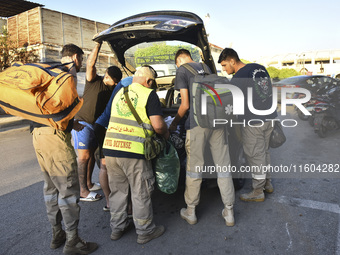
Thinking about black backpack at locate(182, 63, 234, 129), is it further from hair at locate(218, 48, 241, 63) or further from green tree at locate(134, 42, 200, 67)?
green tree at locate(134, 42, 200, 67)

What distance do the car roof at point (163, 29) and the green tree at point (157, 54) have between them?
12.7 inches

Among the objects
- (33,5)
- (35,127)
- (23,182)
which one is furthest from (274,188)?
(33,5)

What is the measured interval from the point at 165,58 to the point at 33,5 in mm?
15951

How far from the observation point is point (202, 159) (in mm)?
2916

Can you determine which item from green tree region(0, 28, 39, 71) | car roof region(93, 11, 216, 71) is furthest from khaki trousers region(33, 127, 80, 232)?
green tree region(0, 28, 39, 71)

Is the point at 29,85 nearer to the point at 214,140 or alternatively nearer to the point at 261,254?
the point at 214,140

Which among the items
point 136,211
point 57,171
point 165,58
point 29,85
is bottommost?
point 136,211

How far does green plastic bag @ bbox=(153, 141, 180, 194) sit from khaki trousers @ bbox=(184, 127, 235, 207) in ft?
0.81

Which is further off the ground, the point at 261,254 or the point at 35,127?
the point at 35,127

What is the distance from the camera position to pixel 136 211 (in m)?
2.59

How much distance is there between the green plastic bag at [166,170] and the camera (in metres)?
2.70

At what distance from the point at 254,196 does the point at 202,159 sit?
1.05 meters

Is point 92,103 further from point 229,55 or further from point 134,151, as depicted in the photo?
point 229,55

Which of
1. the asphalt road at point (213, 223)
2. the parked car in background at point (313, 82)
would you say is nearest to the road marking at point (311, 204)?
the asphalt road at point (213, 223)
